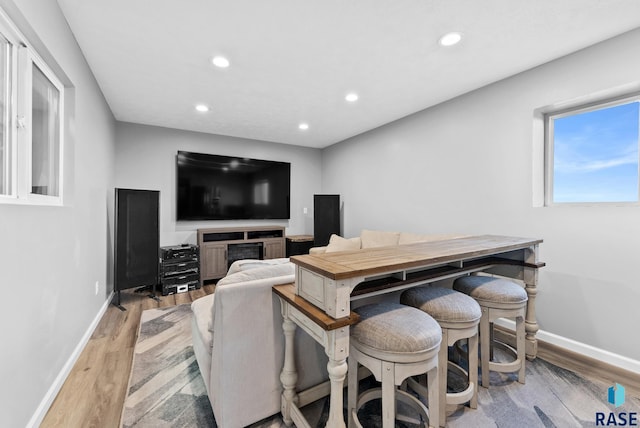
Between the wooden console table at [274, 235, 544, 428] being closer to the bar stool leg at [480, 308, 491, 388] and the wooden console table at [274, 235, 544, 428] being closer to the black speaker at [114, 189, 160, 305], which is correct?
the bar stool leg at [480, 308, 491, 388]

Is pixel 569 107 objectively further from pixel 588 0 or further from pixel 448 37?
pixel 448 37

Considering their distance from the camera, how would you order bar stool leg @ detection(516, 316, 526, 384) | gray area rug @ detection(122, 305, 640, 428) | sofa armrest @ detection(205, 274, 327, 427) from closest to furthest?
sofa armrest @ detection(205, 274, 327, 427), gray area rug @ detection(122, 305, 640, 428), bar stool leg @ detection(516, 316, 526, 384)

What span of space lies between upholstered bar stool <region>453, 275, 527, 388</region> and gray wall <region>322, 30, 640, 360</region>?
905 mm

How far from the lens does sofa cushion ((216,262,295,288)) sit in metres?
1.43

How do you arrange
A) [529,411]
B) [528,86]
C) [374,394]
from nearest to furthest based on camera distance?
[374,394] < [529,411] < [528,86]

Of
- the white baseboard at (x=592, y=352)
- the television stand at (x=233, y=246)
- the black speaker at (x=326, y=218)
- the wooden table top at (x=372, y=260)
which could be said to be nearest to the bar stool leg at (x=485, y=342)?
the wooden table top at (x=372, y=260)

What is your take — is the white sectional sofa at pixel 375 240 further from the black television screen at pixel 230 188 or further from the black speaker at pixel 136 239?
the black speaker at pixel 136 239

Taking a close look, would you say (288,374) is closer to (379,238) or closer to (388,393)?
(388,393)

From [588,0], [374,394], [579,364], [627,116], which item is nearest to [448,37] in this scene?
[588,0]

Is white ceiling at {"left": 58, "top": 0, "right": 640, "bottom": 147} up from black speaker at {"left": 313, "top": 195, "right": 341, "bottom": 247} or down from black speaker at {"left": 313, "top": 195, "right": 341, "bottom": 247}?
up

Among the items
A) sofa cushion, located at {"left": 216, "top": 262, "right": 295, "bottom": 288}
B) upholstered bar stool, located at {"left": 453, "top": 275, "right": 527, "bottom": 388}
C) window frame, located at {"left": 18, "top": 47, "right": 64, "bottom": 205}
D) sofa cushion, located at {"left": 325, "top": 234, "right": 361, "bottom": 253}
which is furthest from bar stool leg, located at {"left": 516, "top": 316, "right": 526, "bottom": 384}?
window frame, located at {"left": 18, "top": 47, "right": 64, "bottom": 205}

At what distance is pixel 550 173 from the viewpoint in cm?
244

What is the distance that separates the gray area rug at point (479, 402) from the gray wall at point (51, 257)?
1.67ft

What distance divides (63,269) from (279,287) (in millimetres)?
1606
